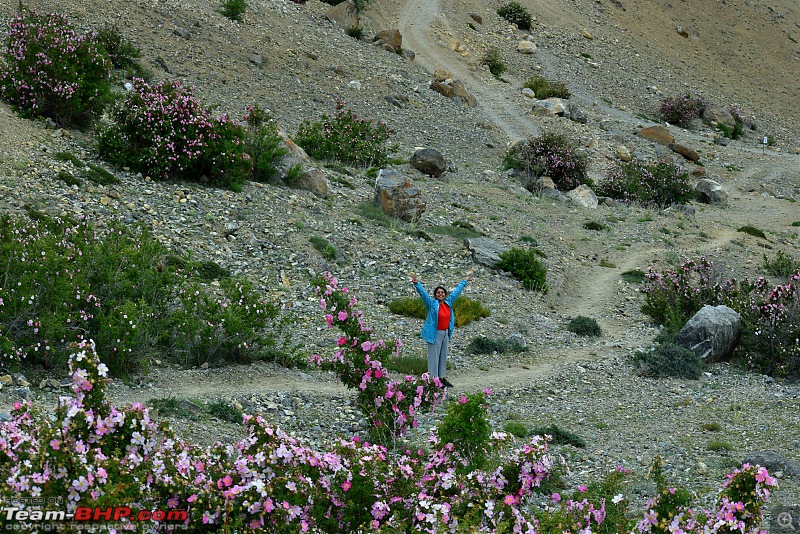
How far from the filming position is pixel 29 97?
1925cm

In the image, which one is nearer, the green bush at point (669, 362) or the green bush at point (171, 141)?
the green bush at point (669, 362)

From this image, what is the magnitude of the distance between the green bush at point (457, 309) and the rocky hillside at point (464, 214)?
279 millimetres

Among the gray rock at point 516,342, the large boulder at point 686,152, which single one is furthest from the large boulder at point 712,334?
the large boulder at point 686,152

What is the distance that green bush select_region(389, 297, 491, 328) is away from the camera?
1573 centimetres

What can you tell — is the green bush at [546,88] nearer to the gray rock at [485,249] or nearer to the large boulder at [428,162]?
the large boulder at [428,162]

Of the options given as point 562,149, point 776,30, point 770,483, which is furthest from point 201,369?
point 776,30

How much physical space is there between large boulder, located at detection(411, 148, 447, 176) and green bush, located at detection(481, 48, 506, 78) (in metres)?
18.8

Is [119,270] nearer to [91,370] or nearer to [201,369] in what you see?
[201,369]

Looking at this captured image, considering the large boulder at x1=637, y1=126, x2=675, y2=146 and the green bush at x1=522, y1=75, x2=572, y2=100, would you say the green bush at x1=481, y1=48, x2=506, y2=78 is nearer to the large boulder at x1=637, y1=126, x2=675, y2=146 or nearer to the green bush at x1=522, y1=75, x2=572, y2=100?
the green bush at x1=522, y1=75, x2=572, y2=100

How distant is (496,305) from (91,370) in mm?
12340

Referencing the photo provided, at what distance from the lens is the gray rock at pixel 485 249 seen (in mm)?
18969

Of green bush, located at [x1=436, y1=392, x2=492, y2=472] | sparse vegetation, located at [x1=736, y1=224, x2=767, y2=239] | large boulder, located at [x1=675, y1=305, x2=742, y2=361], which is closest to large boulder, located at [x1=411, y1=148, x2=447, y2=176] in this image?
sparse vegetation, located at [x1=736, y1=224, x2=767, y2=239]

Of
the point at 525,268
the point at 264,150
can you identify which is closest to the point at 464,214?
the point at 525,268

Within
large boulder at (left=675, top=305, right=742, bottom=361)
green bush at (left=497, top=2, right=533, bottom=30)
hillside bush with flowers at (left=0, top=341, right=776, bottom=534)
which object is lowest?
large boulder at (left=675, top=305, right=742, bottom=361)
